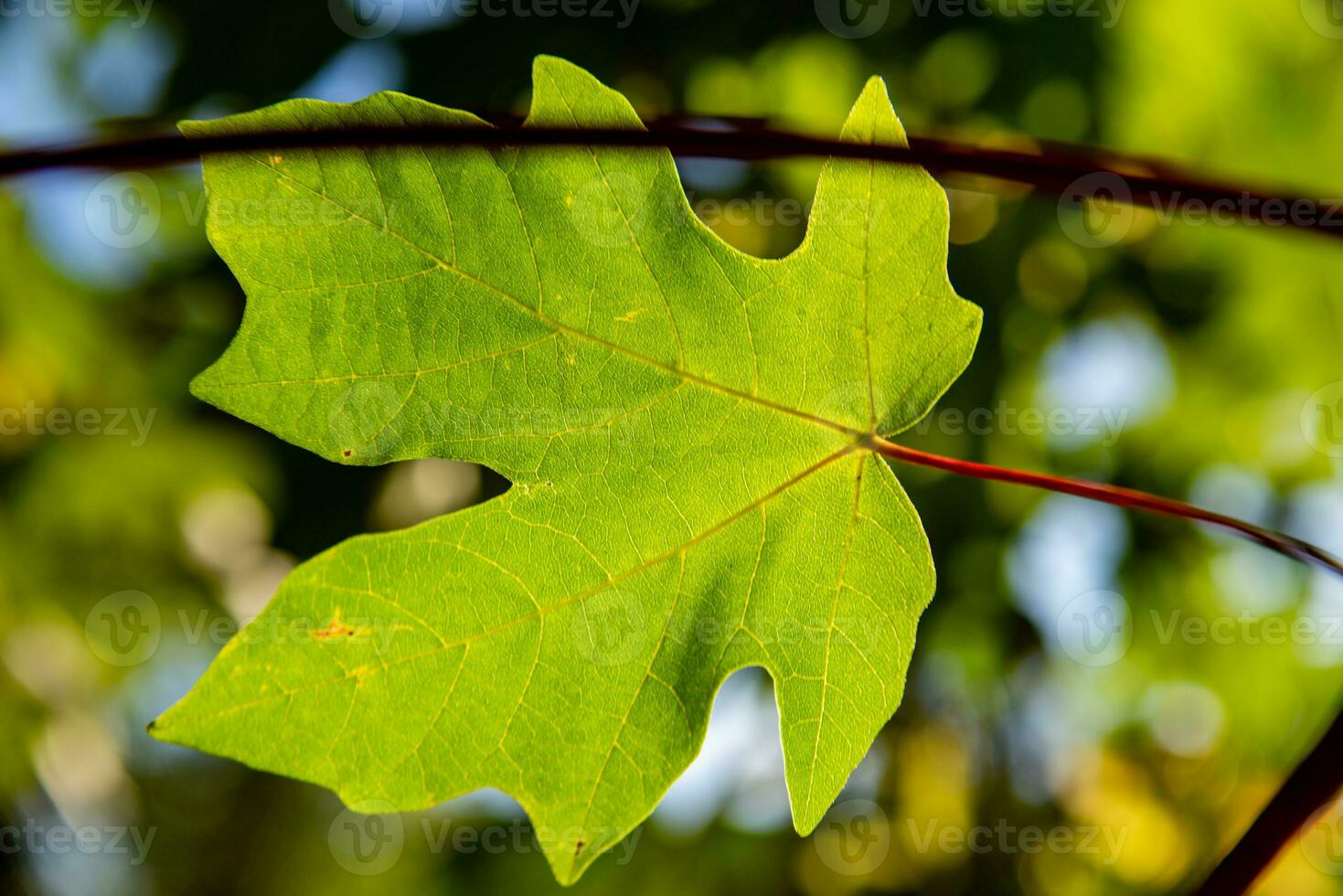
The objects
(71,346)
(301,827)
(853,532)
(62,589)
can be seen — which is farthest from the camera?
(301,827)

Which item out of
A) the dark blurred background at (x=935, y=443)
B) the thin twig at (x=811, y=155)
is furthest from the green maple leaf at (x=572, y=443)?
the dark blurred background at (x=935, y=443)

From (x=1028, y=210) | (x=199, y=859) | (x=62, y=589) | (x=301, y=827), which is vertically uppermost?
(x=1028, y=210)

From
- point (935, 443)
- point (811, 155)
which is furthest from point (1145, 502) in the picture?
point (935, 443)

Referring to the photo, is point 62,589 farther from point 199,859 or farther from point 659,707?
point 659,707

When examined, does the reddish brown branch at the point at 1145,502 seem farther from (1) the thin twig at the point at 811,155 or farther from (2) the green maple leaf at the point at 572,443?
(1) the thin twig at the point at 811,155

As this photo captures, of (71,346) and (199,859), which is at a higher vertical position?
(71,346)

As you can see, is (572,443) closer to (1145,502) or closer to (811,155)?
(811,155)

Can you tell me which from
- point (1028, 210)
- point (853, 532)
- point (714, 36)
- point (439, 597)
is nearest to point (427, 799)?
point (439, 597)

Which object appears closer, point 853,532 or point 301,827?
point 853,532
